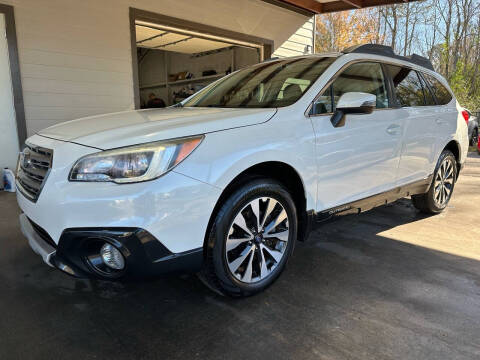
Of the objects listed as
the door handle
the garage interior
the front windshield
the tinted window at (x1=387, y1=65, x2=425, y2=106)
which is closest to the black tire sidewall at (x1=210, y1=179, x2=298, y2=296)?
the front windshield

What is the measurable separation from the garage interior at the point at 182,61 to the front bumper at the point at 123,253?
706 cm

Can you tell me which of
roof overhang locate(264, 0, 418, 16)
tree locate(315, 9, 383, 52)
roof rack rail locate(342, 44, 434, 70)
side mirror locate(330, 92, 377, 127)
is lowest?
side mirror locate(330, 92, 377, 127)

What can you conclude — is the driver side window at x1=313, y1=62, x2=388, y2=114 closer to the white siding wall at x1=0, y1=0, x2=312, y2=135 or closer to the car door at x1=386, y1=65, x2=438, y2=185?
the car door at x1=386, y1=65, x2=438, y2=185

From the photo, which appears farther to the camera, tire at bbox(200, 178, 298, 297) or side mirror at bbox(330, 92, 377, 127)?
side mirror at bbox(330, 92, 377, 127)

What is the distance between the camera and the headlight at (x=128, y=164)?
1761 mm

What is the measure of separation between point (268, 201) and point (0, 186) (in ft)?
14.9

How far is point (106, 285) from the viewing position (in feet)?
8.13

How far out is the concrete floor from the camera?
1830mm

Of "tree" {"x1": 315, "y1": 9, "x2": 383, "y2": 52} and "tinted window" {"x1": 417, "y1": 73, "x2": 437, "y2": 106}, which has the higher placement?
"tree" {"x1": 315, "y1": 9, "x2": 383, "y2": 52}

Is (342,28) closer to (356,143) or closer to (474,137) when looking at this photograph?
(474,137)

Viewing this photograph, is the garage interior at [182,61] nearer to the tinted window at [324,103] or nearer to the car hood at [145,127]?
the tinted window at [324,103]

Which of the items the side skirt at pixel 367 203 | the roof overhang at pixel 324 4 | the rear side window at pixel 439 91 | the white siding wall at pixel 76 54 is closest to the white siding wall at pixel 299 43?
the roof overhang at pixel 324 4

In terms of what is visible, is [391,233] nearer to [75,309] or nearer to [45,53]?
[75,309]

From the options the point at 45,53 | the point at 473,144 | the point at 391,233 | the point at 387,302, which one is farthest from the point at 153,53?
the point at 387,302
